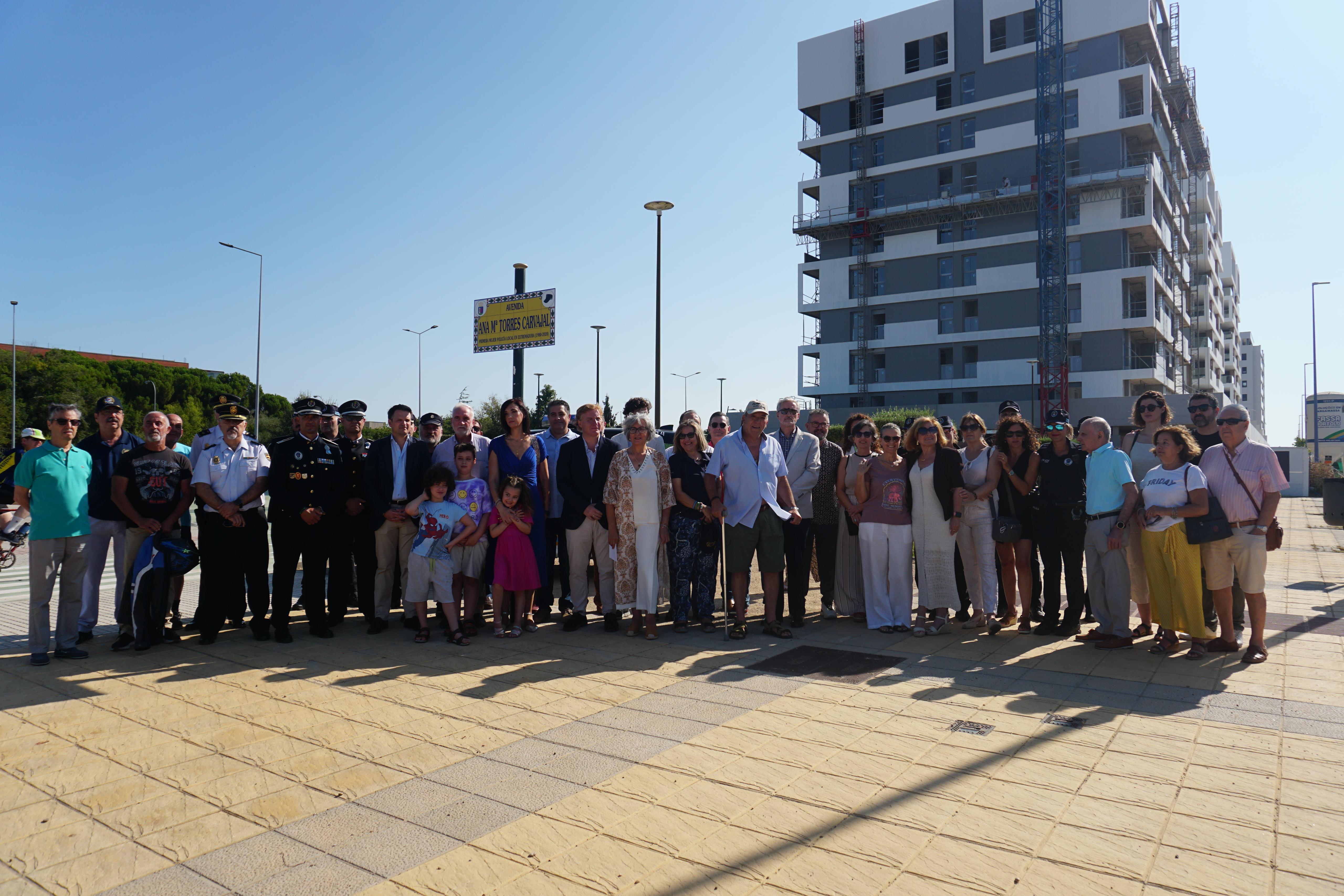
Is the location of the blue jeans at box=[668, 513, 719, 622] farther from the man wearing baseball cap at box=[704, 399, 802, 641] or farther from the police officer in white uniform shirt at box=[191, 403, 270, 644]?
the police officer in white uniform shirt at box=[191, 403, 270, 644]

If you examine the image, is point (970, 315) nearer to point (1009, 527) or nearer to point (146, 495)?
point (1009, 527)

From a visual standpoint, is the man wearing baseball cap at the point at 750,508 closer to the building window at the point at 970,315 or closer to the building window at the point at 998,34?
the building window at the point at 970,315

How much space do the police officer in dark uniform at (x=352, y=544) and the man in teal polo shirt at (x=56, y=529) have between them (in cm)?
190

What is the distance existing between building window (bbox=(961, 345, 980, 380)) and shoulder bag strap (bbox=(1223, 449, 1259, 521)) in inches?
1813

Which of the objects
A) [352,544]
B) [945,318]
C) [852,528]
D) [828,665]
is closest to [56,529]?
[352,544]

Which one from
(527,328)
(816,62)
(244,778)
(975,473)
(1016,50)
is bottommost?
(244,778)

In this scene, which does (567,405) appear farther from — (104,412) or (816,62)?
(816,62)

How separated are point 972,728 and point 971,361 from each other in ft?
163

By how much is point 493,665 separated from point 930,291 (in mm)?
50191

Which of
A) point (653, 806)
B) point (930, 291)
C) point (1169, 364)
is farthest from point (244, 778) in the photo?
point (1169, 364)

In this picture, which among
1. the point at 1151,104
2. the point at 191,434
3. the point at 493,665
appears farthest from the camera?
the point at 191,434

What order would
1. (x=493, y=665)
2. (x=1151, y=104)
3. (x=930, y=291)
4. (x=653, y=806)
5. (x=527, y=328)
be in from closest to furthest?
(x=653, y=806), (x=493, y=665), (x=527, y=328), (x=1151, y=104), (x=930, y=291)

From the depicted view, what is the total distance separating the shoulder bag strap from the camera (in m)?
6.29

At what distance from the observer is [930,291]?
51750 millimetres
